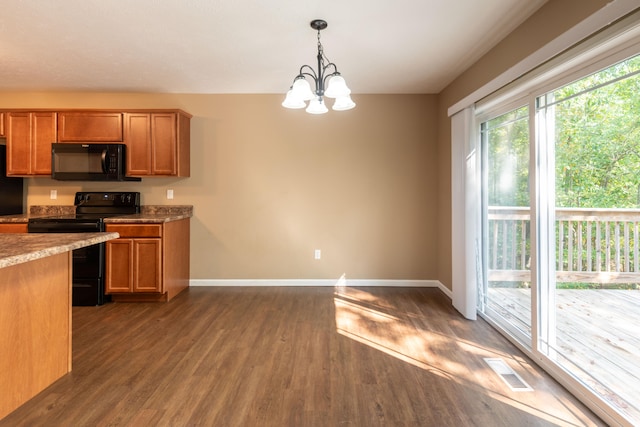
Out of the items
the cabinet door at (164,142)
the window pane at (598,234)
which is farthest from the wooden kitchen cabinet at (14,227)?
the window pane at (598,234)

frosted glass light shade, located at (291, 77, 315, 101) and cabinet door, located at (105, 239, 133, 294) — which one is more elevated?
frosted glass light shade, located at (291, 77, 315, 101)

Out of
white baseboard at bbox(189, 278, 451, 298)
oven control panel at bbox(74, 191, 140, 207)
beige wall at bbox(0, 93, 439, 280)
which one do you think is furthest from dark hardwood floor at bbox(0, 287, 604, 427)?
oven control panel at bbox(74, 191, 140, 207)

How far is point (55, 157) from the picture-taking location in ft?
13.4

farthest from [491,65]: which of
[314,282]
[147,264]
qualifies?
[147,264]

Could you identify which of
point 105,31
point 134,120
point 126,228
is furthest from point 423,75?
point 126,228

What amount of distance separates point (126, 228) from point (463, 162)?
139 inches

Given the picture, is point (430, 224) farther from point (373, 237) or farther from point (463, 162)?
point (463, 162)

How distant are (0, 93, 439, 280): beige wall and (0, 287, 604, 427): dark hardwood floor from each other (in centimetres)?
96

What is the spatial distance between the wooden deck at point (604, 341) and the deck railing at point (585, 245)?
0.11 m

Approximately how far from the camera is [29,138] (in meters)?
4.12

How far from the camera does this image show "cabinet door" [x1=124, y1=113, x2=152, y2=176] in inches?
164

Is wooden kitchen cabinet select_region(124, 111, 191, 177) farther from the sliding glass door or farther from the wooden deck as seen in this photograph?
the wooden deck

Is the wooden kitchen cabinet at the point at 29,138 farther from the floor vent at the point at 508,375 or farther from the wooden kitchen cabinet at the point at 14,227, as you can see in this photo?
the floor vent at the point at 508,375

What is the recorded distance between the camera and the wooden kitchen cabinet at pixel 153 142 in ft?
13.7
